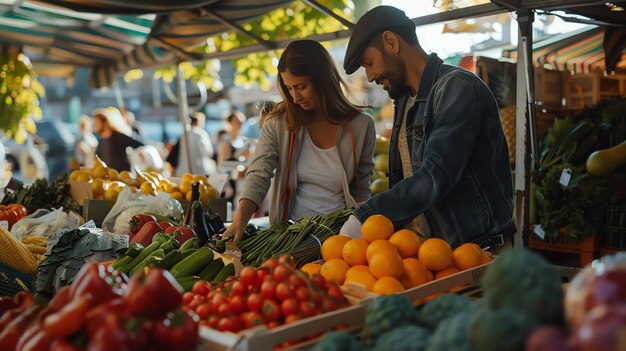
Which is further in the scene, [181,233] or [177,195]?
[177,195]

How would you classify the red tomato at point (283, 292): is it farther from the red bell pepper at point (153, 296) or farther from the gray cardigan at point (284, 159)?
the gray cardigan at point (284, 159)

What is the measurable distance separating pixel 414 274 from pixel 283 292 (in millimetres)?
591

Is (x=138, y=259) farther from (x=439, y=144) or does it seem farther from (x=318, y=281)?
(x=439, y=144)

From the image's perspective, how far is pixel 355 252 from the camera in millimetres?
2443

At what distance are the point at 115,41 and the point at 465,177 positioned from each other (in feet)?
18.3

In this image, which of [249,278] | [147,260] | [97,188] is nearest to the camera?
[249,278]

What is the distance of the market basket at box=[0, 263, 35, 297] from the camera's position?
132 inches

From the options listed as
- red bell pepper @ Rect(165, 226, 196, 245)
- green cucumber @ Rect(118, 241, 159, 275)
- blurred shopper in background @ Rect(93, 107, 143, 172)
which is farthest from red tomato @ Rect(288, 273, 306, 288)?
blurred shopper in background @ Rect(93, 107, 143, 172)

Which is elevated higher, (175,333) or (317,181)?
(317,181)

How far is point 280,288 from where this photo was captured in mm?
1991

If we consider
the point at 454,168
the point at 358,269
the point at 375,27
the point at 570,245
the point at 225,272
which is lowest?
the point at 570,245

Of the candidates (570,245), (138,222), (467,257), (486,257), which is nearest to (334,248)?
(467,257)

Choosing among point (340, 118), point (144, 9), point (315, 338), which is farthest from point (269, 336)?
point (144, 9)

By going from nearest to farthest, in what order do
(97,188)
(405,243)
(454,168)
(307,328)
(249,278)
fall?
(307,328)
(249,278)
(405,243)
(454,168)
(97,188)
